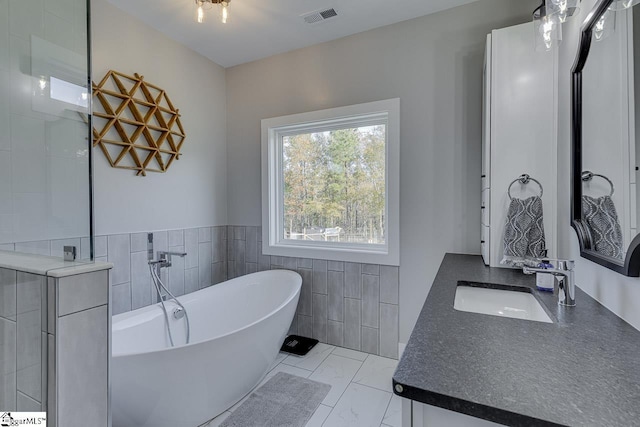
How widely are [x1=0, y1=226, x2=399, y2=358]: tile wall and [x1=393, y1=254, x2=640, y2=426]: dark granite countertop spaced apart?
145cm

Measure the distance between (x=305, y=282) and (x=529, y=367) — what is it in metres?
2.16

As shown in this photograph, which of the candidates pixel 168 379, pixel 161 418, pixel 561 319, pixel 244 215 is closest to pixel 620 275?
pixel 561 319

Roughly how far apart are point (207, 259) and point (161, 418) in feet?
5.17

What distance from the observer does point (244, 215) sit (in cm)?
304

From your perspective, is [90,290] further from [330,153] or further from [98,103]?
[330,153]

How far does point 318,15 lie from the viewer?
2225 millimetres

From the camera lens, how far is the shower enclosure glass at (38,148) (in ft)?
3.24

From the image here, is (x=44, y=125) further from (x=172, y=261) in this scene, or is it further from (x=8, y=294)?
(x=172, y=261)

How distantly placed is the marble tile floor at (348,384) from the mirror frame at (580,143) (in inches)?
54.2

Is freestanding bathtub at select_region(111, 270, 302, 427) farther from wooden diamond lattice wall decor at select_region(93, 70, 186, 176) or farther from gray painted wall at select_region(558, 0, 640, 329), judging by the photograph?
gray painted wall at select_region(558, 0, 640, 329)

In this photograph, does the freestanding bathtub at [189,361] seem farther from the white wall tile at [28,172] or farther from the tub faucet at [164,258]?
the white wall tile at [28,172]

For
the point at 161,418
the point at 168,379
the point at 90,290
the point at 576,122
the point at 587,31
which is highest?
the point at 587,31

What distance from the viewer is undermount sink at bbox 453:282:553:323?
1292mm

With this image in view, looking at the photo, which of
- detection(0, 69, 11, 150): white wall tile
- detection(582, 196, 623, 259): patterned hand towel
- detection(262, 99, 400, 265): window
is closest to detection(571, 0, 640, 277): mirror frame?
detection(582, 196, 623, 259): patterned hand towel
